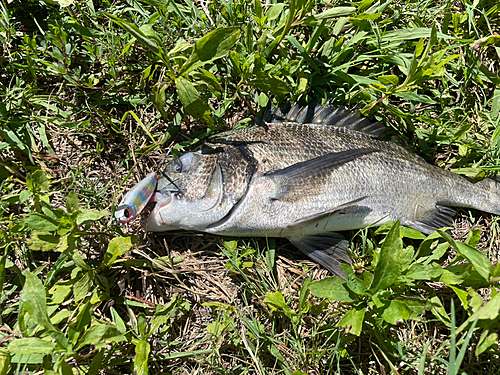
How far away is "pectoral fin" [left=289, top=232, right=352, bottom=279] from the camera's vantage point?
2.97 meters

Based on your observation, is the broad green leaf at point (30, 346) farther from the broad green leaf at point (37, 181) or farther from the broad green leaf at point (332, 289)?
the broad green leaf at point (332, 289)

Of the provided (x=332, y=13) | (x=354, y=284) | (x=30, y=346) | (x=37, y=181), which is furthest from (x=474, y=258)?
(x=37, y=181)

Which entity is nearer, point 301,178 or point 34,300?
point 34,300

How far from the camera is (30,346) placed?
2133 millimetres

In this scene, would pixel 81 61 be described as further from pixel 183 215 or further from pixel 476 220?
pixel 476 220

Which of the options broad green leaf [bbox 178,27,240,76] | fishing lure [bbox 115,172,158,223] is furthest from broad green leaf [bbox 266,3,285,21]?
fishing lure [bbox 115,172,158,223]

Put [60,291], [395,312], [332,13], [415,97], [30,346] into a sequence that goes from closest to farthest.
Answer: [30,346] → [395,312] → [60,291] → [332,13] → [415,97]

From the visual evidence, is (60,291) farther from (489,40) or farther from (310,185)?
(489,40)

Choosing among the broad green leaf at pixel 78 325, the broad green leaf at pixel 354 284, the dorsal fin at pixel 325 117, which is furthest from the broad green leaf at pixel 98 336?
the dorsal fin at pixel 325 117

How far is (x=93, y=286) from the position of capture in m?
2.82

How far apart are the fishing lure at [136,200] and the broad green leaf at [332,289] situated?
4.35 feet

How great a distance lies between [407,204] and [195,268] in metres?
1.84

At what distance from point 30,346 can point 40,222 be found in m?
0.74

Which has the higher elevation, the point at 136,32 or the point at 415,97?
the point at 136,32
